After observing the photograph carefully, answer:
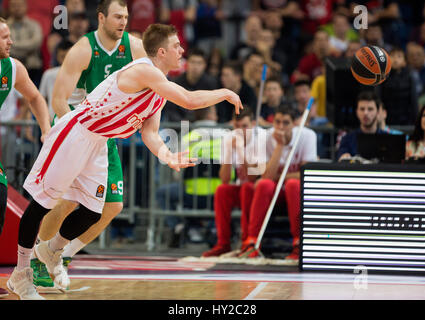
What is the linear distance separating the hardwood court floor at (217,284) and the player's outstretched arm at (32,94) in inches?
49.2

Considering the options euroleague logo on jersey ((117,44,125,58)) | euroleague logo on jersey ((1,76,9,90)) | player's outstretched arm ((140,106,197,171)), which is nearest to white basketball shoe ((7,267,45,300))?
player's outstretched arm ((140,106,197,171))

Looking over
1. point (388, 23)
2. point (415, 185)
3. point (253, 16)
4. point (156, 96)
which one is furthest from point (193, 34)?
point (156, 96)

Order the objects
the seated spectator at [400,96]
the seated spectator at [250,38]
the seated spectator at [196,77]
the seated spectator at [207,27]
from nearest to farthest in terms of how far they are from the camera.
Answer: the seated spectator at [400,96], the seated spectator at [196,77], the seated spectator at [250,38], the seated spectator at [207,27]

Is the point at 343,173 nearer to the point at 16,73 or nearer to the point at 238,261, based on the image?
the point at 238,261

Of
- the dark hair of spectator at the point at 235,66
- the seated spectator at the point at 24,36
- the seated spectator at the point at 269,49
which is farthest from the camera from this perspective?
the seated spectator at the point at 24,36

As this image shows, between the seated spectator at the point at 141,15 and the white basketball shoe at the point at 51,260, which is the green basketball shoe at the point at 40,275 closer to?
the white basketball shoe at the point at 51,260

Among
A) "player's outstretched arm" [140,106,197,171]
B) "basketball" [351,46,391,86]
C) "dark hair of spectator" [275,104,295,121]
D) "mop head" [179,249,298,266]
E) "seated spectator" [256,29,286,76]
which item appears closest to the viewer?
"player's outstretched arm" [140,106,197,171]

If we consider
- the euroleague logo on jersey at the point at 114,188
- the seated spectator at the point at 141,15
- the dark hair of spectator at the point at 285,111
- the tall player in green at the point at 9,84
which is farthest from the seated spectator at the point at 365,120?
the seated spectator at the point at 141,15

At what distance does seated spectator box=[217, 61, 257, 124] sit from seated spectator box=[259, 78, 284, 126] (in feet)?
0.88

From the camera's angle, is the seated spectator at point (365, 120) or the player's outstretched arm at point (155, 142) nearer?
the player's outstretched arm at point (155, 142)

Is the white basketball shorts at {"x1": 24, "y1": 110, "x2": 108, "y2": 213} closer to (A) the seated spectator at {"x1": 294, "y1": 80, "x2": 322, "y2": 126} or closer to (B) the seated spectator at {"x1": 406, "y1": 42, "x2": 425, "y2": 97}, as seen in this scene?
(A) the seated spectator at {"x1": 294, "y1": 80, "x2": 322, "y2": 126}

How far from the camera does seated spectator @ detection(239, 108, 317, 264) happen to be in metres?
7.79

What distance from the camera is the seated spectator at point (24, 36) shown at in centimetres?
1123

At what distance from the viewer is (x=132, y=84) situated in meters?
5.12
